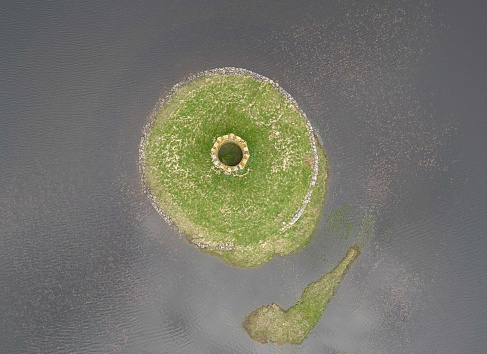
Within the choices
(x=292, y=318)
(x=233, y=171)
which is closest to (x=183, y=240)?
(x=233, y=171)

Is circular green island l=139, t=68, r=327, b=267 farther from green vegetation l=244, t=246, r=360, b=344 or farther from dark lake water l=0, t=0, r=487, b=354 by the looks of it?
green vegetation l=244, t=246, r=360, b=344

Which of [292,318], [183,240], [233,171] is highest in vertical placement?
[233,171]

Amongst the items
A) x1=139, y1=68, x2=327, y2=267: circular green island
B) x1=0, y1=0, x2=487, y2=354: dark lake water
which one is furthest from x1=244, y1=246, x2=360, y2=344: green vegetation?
x1=139, y1=68, x2=327, y2=267: circular green island

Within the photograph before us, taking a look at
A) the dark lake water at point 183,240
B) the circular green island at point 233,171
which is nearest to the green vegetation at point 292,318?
the dark lake water at point 183,240

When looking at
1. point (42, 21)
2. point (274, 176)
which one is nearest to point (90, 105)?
point (42, 21)

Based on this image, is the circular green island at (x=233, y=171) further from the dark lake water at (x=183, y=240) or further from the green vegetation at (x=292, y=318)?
the green vegetation at (x=292, y=318)

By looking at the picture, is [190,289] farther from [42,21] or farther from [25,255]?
[42,21]

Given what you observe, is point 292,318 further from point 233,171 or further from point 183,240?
point 233,171
